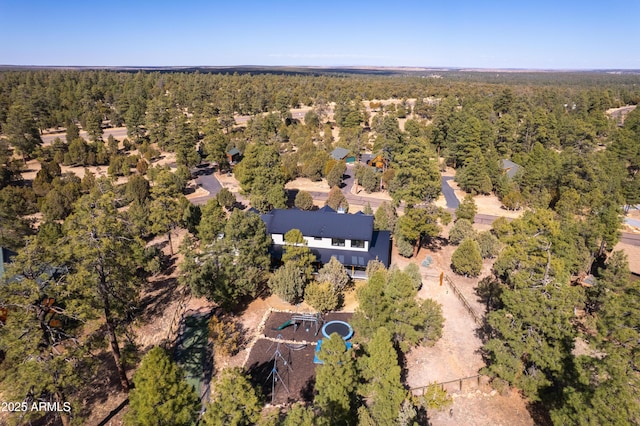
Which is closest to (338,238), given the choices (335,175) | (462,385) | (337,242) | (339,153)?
(337,242)

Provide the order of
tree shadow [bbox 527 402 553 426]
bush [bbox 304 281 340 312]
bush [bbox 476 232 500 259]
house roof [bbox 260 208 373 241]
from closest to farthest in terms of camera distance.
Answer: tree shadow [bbox 527 402 553 426], bush [bbox 304 281 340 312], house roof [bbox 260 208 373 241], bush [bbox 476 232 500 259]

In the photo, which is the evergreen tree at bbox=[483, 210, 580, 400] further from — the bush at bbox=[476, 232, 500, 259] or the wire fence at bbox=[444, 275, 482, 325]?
the bush at bbox=[476, 232, 500, 259]

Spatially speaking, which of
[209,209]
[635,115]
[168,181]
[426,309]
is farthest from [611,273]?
[635,115]

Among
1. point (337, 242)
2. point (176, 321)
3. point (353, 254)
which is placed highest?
point (337, 242)

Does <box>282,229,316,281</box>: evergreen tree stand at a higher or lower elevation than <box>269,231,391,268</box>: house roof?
higher

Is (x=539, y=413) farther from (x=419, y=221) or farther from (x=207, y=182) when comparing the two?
(x=207, y=182)

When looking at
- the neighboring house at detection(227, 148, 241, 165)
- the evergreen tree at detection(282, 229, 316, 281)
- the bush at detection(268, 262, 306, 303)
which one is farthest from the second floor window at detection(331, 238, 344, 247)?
the neighboring house at detection(227, 148, 241, 165)
